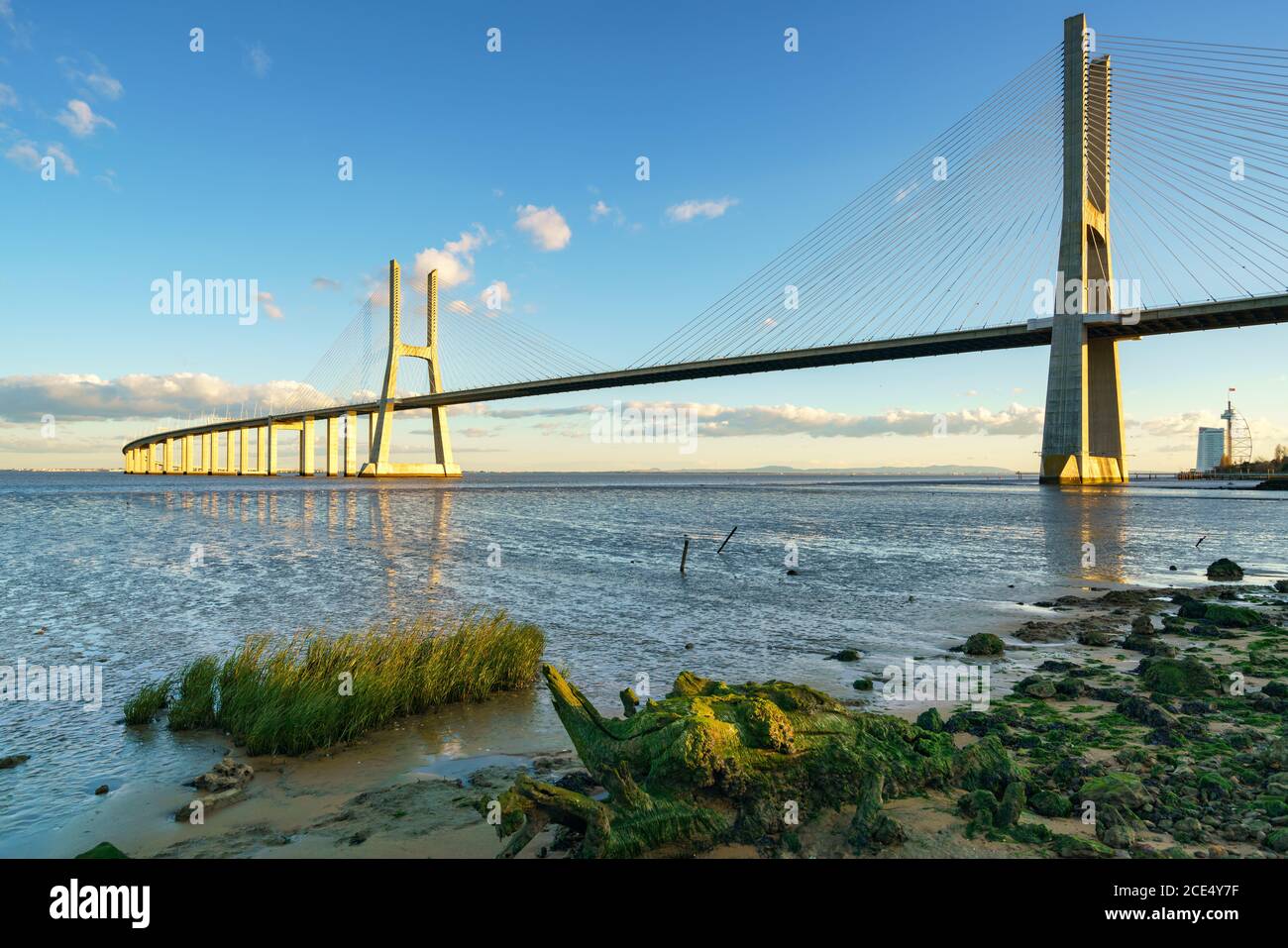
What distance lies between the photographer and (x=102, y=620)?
14000mm

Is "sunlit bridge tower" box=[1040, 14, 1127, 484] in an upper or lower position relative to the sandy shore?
upper

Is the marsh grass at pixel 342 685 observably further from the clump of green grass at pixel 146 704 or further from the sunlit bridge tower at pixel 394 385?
A: the sunlit bridge tower at pixel 394 385

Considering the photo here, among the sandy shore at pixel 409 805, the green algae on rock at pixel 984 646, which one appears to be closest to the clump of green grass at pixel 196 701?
the sandy shore at pixel 409 805

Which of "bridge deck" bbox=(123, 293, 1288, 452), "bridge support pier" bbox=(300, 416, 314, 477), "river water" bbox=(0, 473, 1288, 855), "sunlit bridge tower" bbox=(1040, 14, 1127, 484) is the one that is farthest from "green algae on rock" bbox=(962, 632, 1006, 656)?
"bridge support pier" bbox=(300, 416, 314, 477)

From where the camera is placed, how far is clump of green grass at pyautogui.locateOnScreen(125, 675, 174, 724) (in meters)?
8.06

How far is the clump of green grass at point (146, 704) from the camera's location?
26.5 feet

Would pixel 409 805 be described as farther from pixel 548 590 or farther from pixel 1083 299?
pixel 1083 299

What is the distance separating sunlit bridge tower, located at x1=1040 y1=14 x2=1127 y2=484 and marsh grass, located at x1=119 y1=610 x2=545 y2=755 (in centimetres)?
6991

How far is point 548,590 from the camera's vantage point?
1798cm

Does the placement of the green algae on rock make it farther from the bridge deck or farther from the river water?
the bridge deck
